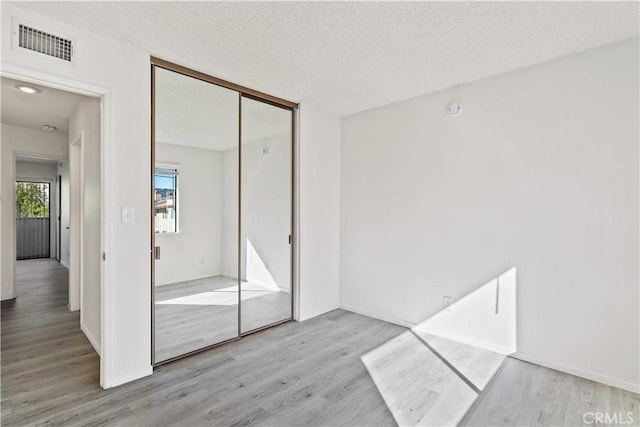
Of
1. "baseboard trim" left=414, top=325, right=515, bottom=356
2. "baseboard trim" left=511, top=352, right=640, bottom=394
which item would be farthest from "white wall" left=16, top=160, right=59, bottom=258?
"baseboard trim" left=511, top=352, right=640, bottom=394

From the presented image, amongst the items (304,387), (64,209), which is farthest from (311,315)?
(64,209)

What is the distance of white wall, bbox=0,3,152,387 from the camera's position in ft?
7.60

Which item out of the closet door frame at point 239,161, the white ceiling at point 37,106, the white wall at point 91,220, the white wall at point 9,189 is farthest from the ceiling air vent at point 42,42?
the white wall at point 9,189

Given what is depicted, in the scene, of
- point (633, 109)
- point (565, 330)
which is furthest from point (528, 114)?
point (565, 330)

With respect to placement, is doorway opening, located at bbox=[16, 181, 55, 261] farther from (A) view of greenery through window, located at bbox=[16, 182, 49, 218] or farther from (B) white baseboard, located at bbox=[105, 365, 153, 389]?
(B) white baseboard, located at bbox=[105, 365, 153, 389]

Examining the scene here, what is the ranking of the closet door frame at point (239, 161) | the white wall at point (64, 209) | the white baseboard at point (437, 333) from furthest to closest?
the white wall at point (64, 209) < the white baseboard at point (437, 333) < the closet door frame at point (239, 161)

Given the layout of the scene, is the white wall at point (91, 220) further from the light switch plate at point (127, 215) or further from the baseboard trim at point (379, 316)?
the baseboard trim at point (379, 316)

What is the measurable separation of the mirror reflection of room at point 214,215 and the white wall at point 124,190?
0.18m

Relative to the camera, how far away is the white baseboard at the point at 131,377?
2352 millimetres

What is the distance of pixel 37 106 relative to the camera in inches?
145

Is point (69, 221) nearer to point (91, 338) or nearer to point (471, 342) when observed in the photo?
point (91, 338)

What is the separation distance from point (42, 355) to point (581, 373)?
4532 mm

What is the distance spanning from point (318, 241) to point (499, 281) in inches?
79.4

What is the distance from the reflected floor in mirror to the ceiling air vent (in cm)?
184
